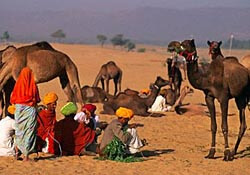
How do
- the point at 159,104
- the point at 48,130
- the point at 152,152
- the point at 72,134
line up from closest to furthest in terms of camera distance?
the point at 72,134
the point at 48,130
the point at 152,152
the point at 159,104

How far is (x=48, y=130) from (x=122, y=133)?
1.35 meters

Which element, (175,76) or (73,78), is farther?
(175,76)

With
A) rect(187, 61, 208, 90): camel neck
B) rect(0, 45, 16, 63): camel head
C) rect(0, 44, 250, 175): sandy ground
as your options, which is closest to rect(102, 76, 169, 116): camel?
rect(0, 44, 250, 175): sandy ground

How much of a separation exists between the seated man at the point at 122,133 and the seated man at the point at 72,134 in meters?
0.35

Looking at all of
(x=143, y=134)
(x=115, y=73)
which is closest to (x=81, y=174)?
(x=143, y=134)

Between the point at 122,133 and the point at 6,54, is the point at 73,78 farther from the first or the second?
the point at 122,133

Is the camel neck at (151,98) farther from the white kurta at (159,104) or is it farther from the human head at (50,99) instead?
the human head at (50,99)

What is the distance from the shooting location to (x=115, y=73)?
26547 mm

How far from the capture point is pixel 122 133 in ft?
34.2

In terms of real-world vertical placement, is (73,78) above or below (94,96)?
above

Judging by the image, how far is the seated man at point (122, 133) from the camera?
1037 cm

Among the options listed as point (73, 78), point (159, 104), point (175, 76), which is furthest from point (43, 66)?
point (175, 76)

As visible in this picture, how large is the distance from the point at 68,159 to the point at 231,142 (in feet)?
15.1

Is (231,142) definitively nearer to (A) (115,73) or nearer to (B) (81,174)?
(B) (81,174)
